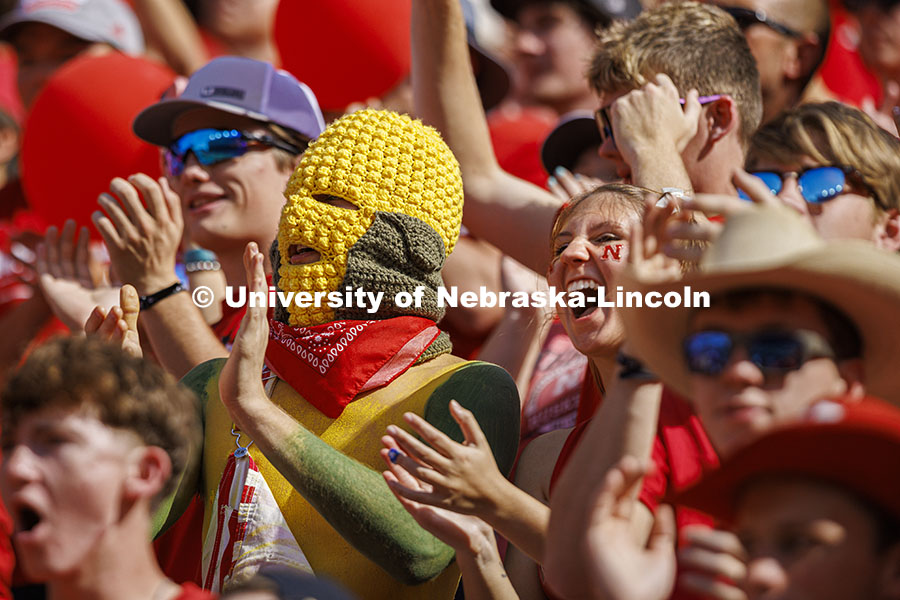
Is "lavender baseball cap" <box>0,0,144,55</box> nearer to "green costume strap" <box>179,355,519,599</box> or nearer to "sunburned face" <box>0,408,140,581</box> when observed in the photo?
"green costume strap" <box>179,355,519,599</box>

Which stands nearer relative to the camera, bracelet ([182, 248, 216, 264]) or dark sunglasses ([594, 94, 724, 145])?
dark sunglasses ([594, 94, 724, 145])

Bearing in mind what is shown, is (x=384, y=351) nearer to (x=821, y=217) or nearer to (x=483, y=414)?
(x=483, y=414)

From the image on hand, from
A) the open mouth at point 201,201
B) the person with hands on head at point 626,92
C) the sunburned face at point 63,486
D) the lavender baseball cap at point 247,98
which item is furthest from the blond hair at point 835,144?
the sunburned face at point 63,486

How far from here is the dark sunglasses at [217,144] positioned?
165 inches

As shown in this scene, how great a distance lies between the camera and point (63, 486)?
2.29 metres

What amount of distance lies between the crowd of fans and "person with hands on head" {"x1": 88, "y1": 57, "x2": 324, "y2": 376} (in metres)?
0.01

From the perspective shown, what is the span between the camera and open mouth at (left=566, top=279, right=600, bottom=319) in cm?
319

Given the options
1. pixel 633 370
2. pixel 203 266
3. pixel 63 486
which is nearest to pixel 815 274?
pixel 633 370

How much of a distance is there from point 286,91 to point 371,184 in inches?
42.8

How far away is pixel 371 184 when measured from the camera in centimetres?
333

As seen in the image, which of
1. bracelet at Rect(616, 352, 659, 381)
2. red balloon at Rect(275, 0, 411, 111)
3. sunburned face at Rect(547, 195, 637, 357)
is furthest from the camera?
red balloon at Rect(275, 0, 411, 111)

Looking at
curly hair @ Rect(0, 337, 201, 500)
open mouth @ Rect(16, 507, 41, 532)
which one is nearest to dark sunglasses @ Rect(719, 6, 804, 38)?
curly hair @ Rect(0, 337, 201, 500)

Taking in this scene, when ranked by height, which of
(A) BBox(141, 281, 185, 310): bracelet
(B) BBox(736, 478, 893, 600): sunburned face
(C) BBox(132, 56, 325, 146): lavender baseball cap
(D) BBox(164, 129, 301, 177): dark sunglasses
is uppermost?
(C) BBox(132, 56, 325, 146): lavender baseball cap

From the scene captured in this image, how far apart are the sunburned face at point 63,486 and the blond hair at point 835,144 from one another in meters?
2.15
